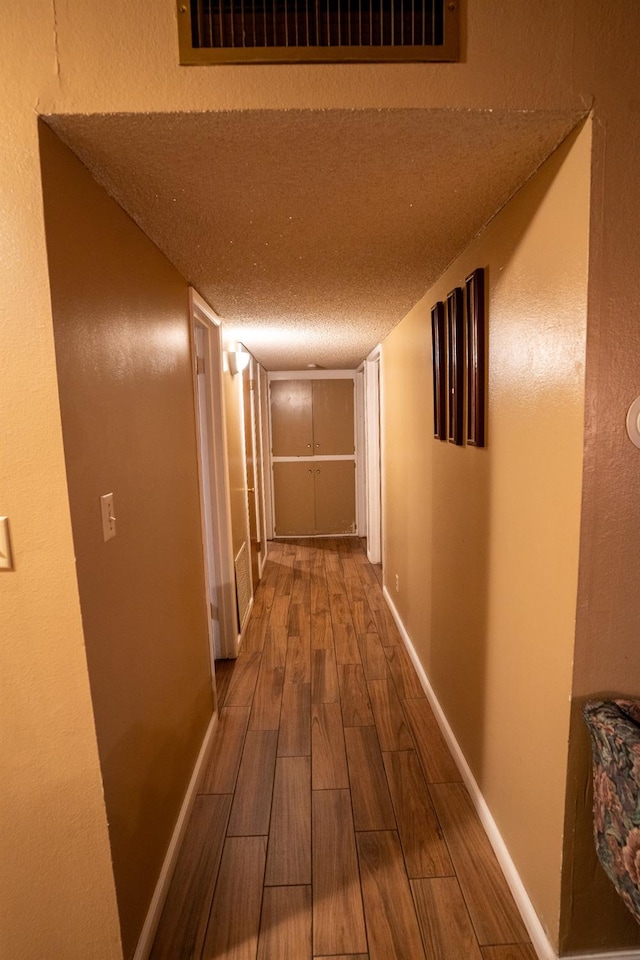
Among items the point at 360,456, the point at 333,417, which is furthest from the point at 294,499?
the point at 333,417

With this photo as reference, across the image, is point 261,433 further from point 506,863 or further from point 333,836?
point 506,863

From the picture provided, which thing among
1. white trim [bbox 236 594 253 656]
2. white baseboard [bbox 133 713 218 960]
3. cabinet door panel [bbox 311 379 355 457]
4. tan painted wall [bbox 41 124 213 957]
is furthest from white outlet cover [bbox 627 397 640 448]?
cabinet door panel [bbox 311 379 355 457]

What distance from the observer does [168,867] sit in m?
1.48

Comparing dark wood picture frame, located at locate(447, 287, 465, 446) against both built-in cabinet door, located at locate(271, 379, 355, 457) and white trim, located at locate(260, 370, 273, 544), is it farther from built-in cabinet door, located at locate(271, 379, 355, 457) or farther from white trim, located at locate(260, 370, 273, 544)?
built-in cabinet door, located at locate(271, 379, 355, 457)

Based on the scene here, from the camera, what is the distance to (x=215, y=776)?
Answer: 1.94 meters

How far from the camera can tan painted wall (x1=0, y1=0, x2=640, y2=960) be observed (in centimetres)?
92

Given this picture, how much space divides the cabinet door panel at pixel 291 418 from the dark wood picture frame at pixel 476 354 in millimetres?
3858

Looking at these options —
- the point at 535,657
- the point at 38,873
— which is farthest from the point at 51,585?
the point at 535,657

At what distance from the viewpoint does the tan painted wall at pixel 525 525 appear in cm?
108

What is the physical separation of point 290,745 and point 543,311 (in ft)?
6.65

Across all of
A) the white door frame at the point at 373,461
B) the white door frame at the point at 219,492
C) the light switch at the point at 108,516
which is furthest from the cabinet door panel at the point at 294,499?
the light switch at the point at 108,516

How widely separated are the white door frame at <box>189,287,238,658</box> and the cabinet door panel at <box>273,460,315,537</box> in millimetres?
2695

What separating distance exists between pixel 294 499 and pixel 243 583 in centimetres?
240

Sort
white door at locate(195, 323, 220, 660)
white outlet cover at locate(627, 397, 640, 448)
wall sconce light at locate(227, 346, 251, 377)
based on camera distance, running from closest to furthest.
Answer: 1. white outlet cover at locate(627, 397, 640, 448)
2. white door at locate(195, 323, 220, 660)
3. wall sconce light at locate(227, 346, 251, 377)
